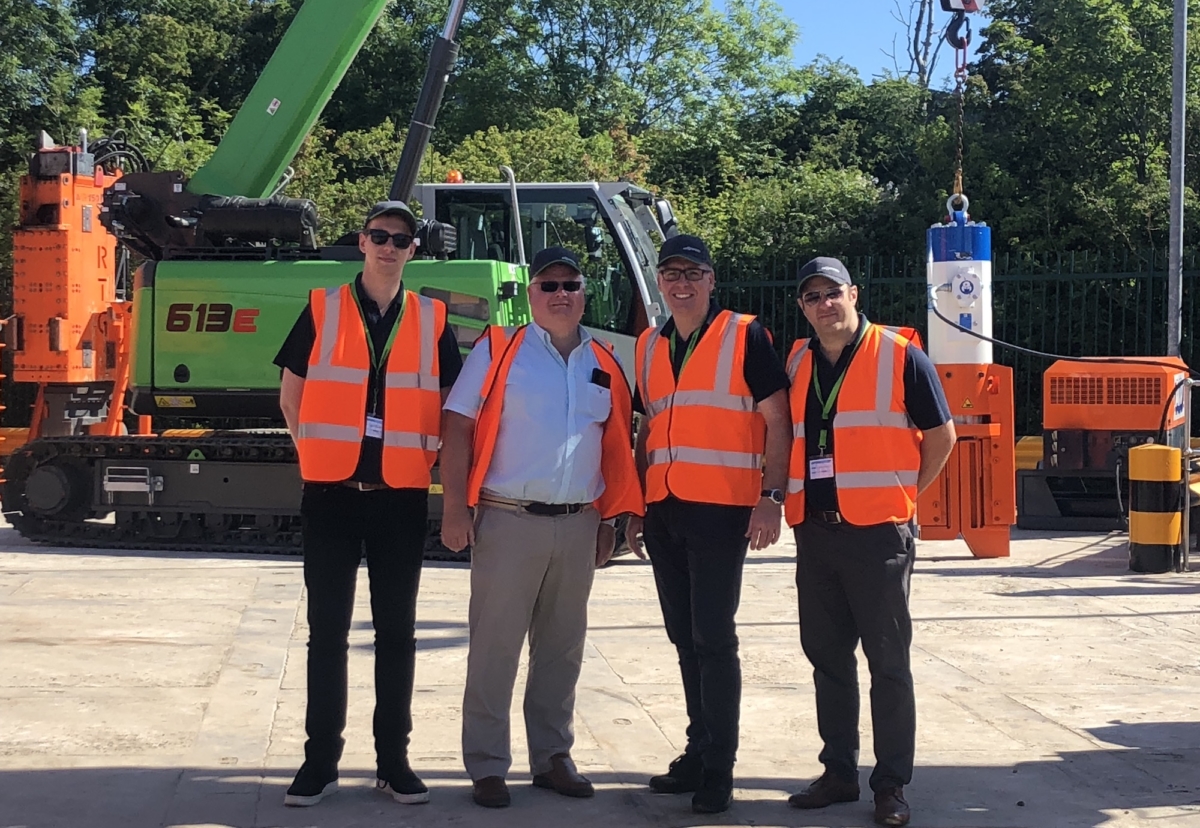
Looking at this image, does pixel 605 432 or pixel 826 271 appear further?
pixel 605 432

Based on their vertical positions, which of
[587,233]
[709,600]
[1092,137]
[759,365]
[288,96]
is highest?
[1092,137]

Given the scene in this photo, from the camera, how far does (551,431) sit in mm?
4824

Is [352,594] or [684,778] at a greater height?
[352,594]

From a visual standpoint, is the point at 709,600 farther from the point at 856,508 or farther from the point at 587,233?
the point at 587,233

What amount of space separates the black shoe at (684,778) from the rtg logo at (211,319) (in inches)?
284

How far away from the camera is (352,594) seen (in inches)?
191

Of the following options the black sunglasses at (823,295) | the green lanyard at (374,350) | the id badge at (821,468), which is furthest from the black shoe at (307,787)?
the black sunglasses at (823,295)

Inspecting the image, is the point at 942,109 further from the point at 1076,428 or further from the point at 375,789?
the point at 375,789

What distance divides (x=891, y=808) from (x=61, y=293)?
1034 cm

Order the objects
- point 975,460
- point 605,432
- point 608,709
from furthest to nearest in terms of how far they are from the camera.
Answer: point 975,460 → point 608,709 → point 605,432

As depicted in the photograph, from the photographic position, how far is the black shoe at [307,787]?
4664 millimetres

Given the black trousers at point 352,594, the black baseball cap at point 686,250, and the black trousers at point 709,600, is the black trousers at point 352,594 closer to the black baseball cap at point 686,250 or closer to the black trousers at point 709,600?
the black trousers at point 709,600

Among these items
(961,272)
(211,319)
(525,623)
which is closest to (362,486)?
(525,623)

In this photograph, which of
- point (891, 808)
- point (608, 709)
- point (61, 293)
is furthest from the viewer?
point (61, 293)
